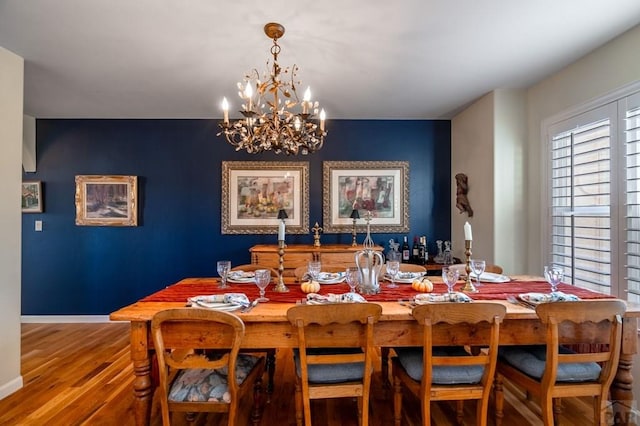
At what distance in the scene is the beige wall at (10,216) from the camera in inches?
93.9

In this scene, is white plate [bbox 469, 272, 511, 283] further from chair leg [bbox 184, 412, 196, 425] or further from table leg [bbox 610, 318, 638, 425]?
chair leg [bbox 184, 412, 196, 425]

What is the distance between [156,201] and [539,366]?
416cm

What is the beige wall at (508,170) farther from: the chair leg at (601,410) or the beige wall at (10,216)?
the beige wall at (10,216)

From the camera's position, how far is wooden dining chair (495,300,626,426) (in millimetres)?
1586

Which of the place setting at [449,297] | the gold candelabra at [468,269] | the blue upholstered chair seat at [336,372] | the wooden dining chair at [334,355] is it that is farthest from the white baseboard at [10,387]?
the gold candelabra at [468,269]

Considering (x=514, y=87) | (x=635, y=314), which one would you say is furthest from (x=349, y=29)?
(x=635, y=314)

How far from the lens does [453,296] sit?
1826 mm

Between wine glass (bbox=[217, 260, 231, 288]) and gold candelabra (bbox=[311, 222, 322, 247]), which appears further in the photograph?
gold candelabra (bbox=[311, 222, 322, 247])

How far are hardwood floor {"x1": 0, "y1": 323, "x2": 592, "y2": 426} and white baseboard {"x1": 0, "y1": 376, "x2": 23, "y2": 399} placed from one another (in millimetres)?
39

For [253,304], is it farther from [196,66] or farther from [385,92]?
[385,92]

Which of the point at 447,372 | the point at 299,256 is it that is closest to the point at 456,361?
the point at 447,372

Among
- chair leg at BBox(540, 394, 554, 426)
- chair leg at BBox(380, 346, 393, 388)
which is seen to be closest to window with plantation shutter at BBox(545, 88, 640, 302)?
chair leg at BBox(540, 394, 554, 426)

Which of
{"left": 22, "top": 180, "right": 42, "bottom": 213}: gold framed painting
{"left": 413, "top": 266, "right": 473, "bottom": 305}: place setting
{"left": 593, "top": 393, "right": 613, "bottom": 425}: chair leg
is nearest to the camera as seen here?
{"left": 593, "top": 393, "right": 613, "bottom": 425}: chair leg

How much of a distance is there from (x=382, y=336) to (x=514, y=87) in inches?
111
